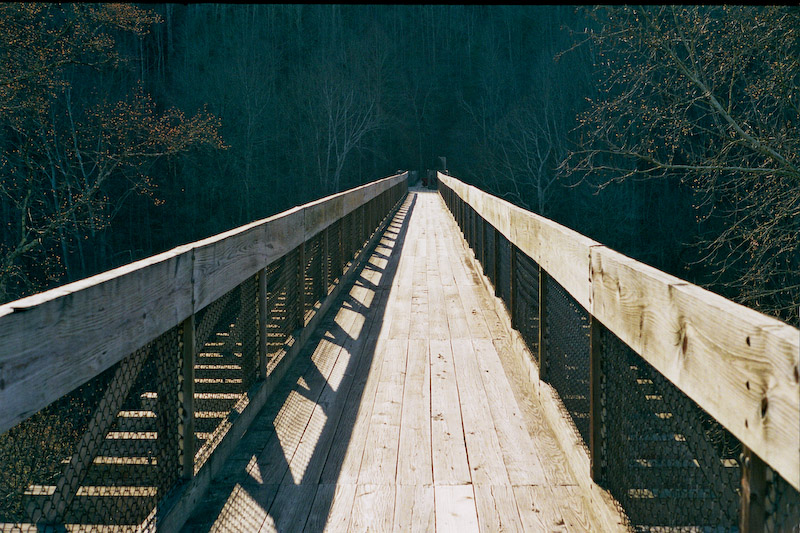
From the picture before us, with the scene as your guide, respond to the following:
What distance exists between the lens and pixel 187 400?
9.30 ft

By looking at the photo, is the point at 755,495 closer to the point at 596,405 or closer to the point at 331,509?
the point at 596,405

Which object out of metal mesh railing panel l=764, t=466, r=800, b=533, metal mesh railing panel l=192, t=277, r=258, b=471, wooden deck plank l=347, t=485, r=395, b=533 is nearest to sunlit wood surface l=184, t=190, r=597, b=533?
wooden deck plank l=347, t=485, r=395, b=533

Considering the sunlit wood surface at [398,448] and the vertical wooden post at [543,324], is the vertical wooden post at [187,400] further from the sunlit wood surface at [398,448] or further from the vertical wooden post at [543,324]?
the vertical wooden post at [543,324]

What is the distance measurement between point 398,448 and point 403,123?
68.2m

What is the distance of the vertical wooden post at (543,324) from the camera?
4.02m

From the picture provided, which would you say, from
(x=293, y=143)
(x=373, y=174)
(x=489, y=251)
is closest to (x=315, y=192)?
(x=293, y=143)

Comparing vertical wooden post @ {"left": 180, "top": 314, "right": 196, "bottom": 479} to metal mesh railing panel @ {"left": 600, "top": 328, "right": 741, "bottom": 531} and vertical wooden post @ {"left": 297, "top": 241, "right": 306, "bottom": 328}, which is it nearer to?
metal mesh railing panel @ {"left": 600, "top": 328, "right": 741, "bottom": 531}

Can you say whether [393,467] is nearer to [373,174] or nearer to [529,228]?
[529,228]

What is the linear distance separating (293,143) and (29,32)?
44.6m

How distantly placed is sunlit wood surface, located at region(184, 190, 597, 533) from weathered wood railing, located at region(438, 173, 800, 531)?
25 cm

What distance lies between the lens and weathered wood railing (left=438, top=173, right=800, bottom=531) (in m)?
1.33

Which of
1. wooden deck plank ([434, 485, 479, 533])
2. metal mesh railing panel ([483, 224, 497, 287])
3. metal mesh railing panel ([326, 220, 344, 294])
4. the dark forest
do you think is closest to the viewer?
wooden deck plank ([434, 485, 479, 533])

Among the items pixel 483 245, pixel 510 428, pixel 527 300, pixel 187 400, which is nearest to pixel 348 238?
pixel 483 245

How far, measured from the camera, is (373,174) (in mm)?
66750
